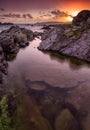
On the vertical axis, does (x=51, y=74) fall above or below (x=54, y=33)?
below

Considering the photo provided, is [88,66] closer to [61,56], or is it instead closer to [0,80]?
[61,56]

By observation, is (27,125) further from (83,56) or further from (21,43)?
(21,43)

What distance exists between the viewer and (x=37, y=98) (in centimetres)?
2094

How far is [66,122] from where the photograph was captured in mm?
16188

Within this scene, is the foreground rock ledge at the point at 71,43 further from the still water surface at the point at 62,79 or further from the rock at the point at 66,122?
the rock at the point at 66,122

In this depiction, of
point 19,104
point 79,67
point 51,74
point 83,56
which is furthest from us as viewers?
point 83,56

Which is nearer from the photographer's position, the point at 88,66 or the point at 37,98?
the point at 37,98

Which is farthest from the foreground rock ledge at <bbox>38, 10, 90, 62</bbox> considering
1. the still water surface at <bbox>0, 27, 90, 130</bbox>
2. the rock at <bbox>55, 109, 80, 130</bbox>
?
the rock at <bbox>55, 109, 80, 130</bbox>

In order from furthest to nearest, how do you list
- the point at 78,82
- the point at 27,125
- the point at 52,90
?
the point at 78,82
the point at 52,90
the point at 27,125

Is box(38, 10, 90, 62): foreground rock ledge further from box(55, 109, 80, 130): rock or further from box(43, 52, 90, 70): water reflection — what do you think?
box(55, 109, 80, 130): rock

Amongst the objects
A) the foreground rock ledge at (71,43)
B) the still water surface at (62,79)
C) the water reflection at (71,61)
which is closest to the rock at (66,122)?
the still water surface at (62,79)

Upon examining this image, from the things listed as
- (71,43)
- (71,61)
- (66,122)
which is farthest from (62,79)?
(71,43)

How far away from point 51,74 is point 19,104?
1111 centimetres

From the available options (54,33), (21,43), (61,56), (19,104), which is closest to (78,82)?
(19,104)
